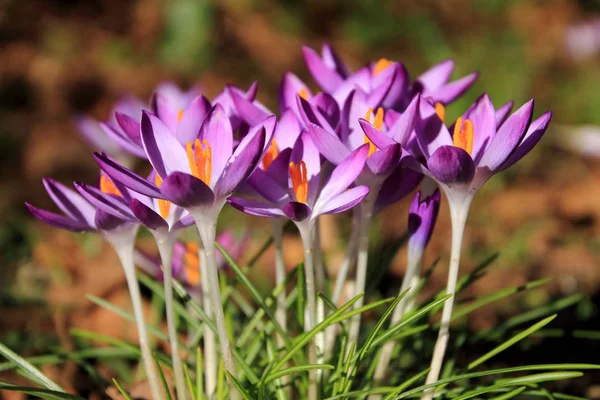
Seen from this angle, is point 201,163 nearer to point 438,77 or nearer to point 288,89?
point 288,89

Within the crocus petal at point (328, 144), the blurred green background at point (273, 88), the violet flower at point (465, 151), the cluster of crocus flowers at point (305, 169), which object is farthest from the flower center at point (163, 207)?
the blurred green background at point (273, 88)

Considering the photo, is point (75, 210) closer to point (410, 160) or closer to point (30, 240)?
point (410, 160)

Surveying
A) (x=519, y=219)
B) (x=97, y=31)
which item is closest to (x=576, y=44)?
(x=519, y=219)

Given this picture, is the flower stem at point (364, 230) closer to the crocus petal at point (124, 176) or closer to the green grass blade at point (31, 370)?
the crocus petal at point (124, 176)

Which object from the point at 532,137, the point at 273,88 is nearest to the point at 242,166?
the point at 532,137

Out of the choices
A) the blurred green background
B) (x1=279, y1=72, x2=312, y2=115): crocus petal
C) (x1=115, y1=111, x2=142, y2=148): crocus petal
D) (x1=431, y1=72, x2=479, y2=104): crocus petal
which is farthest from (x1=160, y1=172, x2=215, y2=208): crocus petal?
the blurred green background
